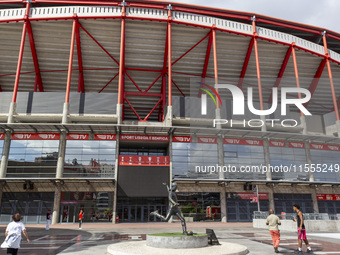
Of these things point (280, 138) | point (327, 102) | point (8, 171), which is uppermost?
point (327, 102)

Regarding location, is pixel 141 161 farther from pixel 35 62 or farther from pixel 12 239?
pixel 12 239

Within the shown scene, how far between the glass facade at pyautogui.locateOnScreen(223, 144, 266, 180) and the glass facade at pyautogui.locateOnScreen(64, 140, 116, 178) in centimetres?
1364

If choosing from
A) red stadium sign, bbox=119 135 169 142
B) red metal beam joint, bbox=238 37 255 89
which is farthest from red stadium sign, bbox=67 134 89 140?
red metal beam joint, bbox=238 37 255 89

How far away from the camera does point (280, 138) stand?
114 feet

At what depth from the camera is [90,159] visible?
30797 millimetres

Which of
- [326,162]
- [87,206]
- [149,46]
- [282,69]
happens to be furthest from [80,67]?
[326,162]

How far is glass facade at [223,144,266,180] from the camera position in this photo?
3244 centimetres

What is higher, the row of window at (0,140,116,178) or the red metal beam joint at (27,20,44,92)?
the red metal beam joint at (27,20,44,92)

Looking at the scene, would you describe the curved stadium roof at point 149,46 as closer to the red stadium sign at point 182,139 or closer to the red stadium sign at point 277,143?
the red stadium sign at point 182,139

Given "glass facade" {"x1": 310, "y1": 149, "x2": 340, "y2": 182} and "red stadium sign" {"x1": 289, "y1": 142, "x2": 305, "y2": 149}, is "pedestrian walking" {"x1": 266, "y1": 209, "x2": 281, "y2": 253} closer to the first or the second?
"red stadium sign" {"x1": 289, "y1": 142, "x2": 305, "y2": 149}

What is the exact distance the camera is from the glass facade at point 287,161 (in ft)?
111

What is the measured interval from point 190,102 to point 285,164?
A: 1446 cm

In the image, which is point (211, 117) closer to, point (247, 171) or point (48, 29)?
point (247, 171)

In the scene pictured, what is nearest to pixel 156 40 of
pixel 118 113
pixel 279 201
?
pixel 118 113
